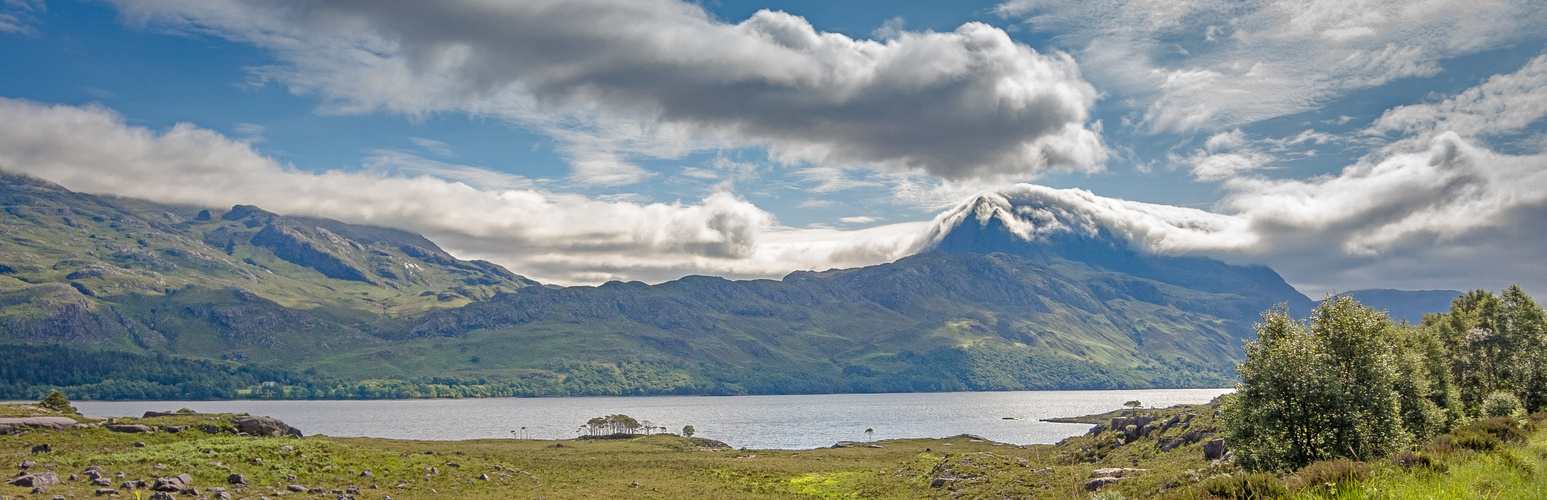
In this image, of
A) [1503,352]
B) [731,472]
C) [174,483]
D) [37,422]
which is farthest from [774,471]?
[1503,352]

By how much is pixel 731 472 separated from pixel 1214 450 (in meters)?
47.9

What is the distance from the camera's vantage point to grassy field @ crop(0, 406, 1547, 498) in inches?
661

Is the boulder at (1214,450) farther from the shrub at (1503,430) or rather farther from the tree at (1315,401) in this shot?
the shrub at (1503,430)

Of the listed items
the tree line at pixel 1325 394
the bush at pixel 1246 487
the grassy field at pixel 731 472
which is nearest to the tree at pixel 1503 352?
the grassy field at pixel 731 472

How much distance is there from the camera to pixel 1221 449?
5562cm

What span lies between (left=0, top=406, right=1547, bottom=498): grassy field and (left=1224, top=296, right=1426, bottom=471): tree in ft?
8.33

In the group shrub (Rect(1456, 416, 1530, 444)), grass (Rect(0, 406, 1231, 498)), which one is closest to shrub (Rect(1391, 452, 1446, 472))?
shrub (Rect(1456, 416, 1530, 444))

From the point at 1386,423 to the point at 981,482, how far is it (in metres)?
28.1

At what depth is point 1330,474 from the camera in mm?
15953

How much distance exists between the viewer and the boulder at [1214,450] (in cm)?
5538

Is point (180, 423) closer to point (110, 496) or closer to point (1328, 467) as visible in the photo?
point (110, 496)

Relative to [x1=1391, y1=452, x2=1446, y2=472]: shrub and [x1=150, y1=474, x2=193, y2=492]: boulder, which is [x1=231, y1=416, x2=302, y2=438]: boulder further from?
[x1=1391, y1=452, x2=1446, y2=472]: shrub

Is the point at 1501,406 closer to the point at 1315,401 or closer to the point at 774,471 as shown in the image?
the point at 1315,401

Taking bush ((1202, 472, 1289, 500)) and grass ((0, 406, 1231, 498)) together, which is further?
grass ((0, 406, 1231, 498))
